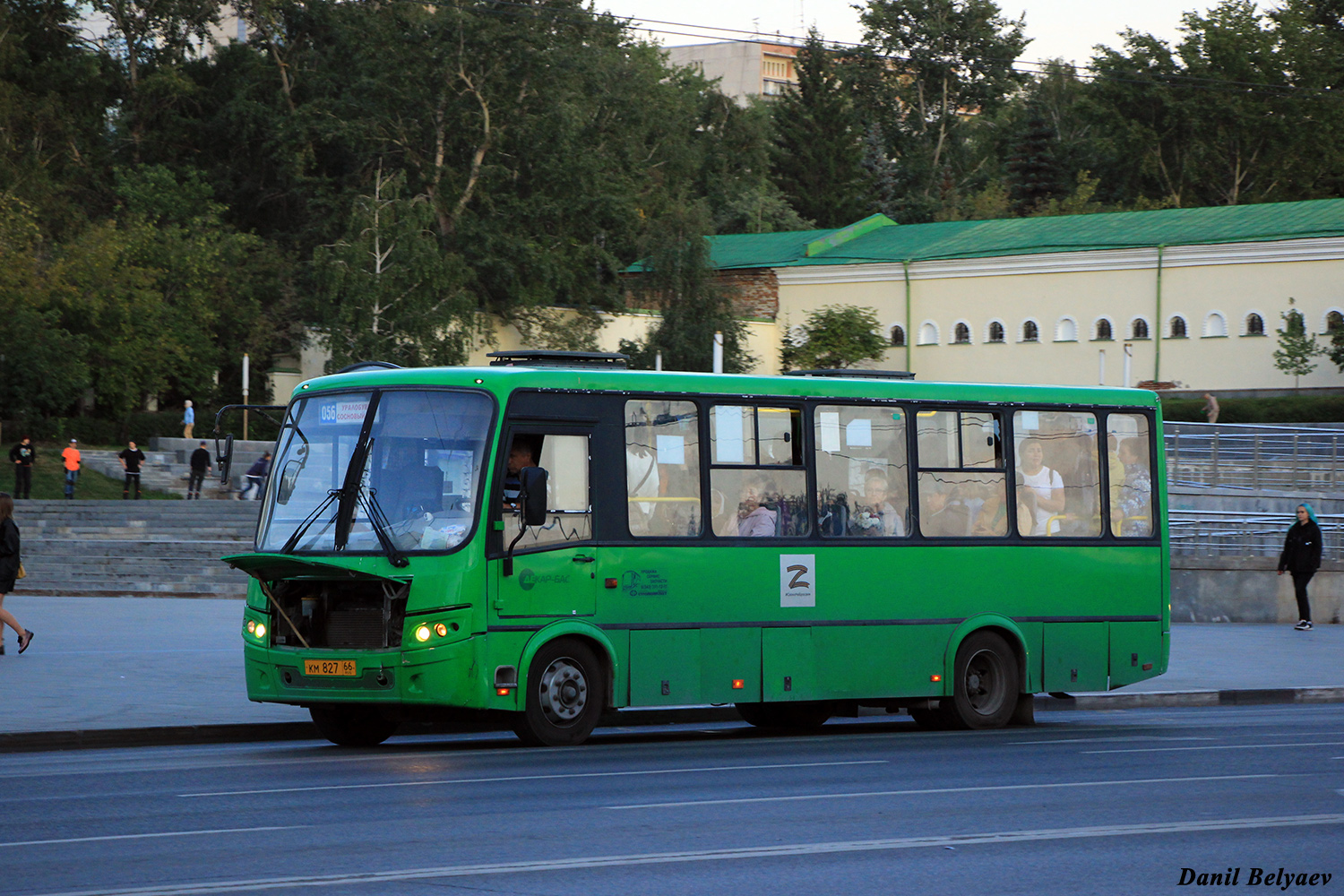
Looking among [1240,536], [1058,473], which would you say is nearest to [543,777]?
[1058,473]

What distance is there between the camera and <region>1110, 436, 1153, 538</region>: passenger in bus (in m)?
17.7

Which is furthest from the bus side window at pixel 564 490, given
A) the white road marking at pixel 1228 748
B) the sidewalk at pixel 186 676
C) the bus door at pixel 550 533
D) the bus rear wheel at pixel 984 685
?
the white road marking at pixel 1228 748

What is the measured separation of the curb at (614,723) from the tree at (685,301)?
50.9 metres

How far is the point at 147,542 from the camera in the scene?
113 feet

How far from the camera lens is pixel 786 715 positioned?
17.3 meters

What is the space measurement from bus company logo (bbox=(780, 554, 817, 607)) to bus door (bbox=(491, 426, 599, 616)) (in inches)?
72.4

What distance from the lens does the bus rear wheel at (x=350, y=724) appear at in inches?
584

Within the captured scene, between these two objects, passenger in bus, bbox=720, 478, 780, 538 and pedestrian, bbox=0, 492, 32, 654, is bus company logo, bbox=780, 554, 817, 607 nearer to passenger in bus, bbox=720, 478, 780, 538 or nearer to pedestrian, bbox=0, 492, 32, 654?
passenger in bus, bbox=720, 478, 780, 538

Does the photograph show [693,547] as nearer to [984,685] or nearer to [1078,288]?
[984,685]

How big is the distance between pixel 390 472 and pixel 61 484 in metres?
36.1

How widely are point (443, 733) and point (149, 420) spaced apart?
4705cm

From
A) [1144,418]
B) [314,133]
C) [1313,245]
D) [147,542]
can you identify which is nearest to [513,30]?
[314,133]

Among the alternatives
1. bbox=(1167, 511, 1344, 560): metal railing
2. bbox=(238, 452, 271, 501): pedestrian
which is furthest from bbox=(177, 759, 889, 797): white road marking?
bbox=(238, 452, 271, 501): pedestrian

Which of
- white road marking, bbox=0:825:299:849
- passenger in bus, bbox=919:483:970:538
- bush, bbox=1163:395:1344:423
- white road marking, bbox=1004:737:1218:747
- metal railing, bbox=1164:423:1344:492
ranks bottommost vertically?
white road marking, bbox=1004:737:1218:747
